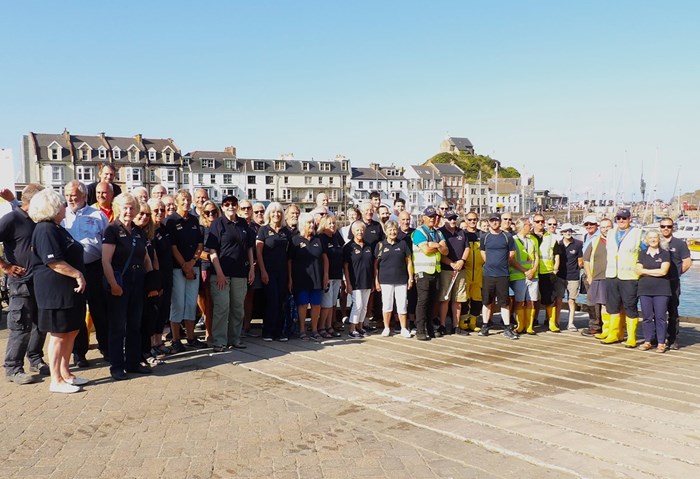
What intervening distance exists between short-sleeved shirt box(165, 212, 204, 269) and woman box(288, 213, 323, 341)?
1.63 m

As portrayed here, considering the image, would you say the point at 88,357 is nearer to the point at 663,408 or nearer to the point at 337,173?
the point at 663,408

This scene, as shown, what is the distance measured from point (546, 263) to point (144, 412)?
7.43m

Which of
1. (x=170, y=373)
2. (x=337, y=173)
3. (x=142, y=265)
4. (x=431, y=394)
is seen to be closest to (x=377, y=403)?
(x=431, y=394)

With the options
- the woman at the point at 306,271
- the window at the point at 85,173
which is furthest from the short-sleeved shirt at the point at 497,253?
the window at the point at 85,173

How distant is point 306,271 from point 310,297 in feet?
1.40

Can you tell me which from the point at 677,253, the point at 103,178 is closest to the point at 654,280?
the point at 677,253

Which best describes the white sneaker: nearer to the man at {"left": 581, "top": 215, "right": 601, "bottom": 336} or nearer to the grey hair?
the grey hair

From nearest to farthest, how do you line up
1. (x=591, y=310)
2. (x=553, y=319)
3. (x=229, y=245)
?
1. (x=229, y=245)
2. (x=591, y=310)
3. (x=553, y=319)

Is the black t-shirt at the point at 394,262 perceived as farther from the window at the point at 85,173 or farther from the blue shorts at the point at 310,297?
the window at the point at 85,173

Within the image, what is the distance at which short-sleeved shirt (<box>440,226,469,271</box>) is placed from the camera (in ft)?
31.3

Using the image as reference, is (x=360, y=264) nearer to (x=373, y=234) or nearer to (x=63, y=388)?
(x=373, y=234)

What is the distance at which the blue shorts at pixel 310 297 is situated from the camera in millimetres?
8711

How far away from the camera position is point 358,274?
9.32 m

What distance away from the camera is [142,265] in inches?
259
